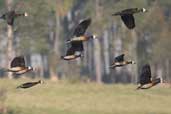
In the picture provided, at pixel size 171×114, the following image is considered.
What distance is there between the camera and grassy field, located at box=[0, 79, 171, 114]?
33.0 m

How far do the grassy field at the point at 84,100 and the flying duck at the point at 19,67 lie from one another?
23262 millimetres

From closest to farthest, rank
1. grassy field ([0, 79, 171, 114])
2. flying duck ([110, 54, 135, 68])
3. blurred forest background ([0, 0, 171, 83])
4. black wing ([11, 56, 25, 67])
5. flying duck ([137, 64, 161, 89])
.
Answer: flying duck ([137, 64, 161, 89]) → flying duck ([110, 54, 135, 68]) → black wing ([11, 56, 25, 67]) → grassy field ([0, 79, 171, 114]) → blurred forest background ([0, 0, 171, 83])

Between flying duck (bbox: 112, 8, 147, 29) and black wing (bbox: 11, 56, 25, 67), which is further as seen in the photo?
black wing (bbox: 11, 56, 25, 67)

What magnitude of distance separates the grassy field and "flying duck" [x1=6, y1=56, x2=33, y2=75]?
Answer: 23262 mm

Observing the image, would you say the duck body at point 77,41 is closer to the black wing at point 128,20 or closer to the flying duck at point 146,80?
the black wing at point 128,20

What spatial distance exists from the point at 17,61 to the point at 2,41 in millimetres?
58590

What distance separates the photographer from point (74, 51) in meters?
8.11

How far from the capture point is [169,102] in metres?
37.3

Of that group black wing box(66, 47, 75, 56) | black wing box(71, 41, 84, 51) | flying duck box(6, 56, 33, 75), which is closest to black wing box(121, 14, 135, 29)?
black wing box(71, 41, 84, 51)

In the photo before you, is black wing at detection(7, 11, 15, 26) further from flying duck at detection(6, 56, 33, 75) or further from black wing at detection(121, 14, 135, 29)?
black wing at detection(121, 14, 135, 29)

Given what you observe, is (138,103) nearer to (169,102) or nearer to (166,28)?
(169,102)

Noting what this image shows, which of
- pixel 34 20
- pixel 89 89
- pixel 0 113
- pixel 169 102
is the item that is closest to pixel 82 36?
pixel 0 113

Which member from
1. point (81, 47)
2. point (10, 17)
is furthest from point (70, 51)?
point (10, 17)

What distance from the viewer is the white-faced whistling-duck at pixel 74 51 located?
7.91 metres
